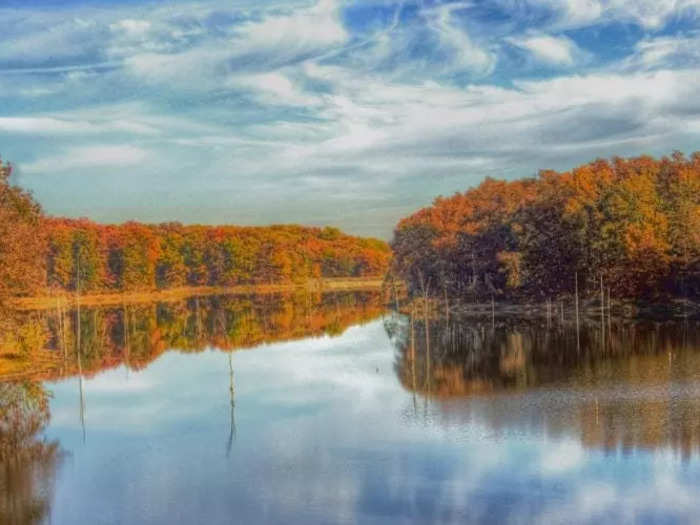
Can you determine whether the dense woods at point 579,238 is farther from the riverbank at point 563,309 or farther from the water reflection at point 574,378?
the water reflection at point 574,378

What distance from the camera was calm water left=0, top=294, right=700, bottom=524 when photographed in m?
18.5

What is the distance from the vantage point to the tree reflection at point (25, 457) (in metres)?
18.9

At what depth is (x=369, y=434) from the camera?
25.5 m

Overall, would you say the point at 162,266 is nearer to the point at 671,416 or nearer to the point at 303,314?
the point at 303,314

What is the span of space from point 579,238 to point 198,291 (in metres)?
72.2

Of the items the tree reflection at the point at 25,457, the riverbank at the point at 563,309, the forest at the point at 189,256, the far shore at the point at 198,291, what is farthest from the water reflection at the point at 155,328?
the forest at the point at 189,256

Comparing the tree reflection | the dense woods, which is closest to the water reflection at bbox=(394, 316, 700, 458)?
the dense woods

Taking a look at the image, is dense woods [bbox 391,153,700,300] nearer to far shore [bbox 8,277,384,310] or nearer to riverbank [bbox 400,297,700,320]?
riverbank [bbox 400,297,700,320]

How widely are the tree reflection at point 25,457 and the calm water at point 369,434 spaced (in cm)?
8

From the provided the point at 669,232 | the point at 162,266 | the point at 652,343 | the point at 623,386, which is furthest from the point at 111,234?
the point at 623,386

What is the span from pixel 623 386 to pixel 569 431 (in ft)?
25.6

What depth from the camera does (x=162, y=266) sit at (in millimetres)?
119000

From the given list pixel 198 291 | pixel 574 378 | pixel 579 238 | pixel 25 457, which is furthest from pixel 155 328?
pixel 198 291

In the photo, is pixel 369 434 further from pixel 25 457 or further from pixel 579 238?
pixel 579 238
